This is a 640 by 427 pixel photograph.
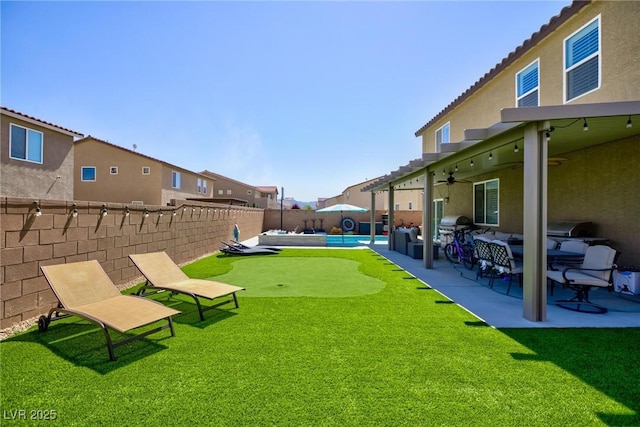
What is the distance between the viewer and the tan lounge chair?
5.54 m

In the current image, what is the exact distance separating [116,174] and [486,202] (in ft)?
87.1

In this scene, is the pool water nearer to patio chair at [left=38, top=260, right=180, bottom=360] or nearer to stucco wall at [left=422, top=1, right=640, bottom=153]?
stucco wall at [left=422, top=1, right=640, bottom=153]

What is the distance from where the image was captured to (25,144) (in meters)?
13.9

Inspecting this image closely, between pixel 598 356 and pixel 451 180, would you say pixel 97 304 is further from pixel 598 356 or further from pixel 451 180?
pixel 451 180

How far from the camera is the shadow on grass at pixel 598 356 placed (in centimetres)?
297

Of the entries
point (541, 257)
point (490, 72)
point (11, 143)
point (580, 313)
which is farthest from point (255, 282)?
point (11, 143)

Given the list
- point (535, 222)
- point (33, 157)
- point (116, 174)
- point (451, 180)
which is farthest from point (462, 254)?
point (116, 174)

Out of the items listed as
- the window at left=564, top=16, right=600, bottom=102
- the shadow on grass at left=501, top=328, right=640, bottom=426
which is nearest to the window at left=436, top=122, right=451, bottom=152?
the window at left=564, top=16, right=600, bottom=102

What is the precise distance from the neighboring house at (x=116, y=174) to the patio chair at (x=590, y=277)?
25.8 meters

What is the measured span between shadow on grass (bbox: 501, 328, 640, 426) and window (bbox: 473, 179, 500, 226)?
857 cm

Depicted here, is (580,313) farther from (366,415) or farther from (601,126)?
(366,415)

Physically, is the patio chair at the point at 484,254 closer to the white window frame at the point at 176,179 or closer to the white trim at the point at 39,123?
the white trim at the point at 39,123

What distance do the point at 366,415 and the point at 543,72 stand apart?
10576 mm

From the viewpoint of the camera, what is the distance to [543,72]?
8.98 metres
